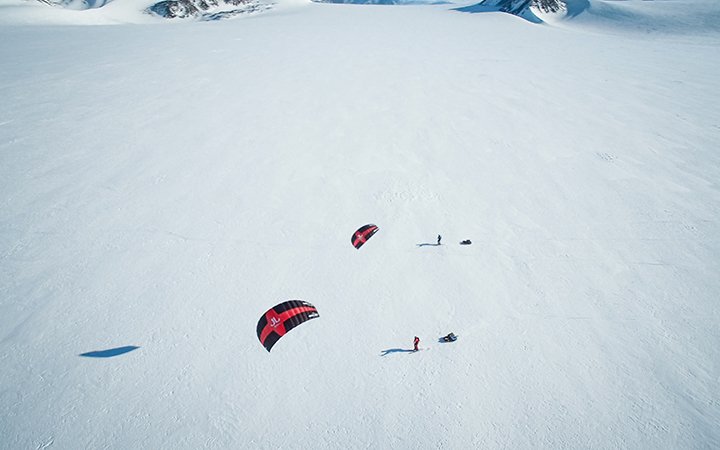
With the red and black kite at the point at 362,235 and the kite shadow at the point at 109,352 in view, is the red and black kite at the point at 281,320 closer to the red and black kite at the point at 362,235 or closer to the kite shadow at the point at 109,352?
the red and black kite at the point at 362,235

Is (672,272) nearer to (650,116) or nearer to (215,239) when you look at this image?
(215,239)

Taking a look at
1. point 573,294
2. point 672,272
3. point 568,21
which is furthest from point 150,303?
point 568,21

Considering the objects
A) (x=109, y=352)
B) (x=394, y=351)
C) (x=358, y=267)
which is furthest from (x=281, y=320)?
(x=109, y=352)

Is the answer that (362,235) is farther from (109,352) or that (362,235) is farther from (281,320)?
(109,352)

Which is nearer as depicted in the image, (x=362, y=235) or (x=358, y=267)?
(x=362, y=235)

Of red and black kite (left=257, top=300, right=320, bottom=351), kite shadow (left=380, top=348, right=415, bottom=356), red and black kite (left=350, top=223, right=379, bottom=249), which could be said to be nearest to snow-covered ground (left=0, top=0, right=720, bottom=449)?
kite shadow (left=380, top=348, right=415, bottom=356)
